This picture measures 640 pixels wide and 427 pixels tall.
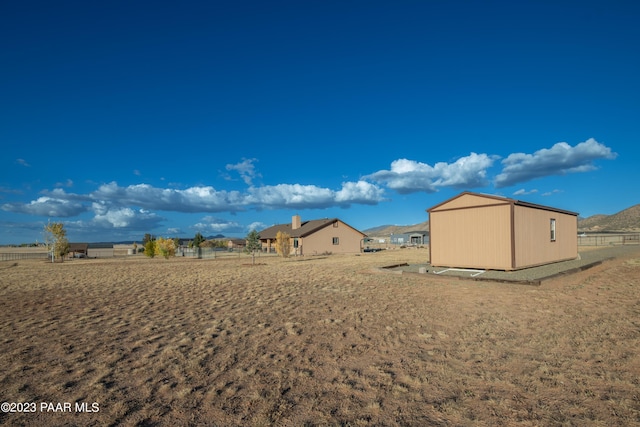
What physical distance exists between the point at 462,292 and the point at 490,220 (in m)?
6.57

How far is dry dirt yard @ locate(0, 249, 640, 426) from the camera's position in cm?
382

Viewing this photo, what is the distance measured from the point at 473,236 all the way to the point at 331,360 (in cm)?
1402

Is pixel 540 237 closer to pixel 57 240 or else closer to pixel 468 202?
pixel 468 202

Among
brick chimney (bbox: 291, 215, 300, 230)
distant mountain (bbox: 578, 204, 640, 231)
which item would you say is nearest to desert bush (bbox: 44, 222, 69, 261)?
brick chimney (bbox: 291, 215, 300, 230)

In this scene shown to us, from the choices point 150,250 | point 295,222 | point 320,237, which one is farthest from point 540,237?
point 150,250

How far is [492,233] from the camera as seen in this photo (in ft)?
53.0

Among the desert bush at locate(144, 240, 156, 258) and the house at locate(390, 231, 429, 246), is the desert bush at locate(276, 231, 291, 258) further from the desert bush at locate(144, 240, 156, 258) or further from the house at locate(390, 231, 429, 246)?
the house at locate(390, 231, 429, 246)

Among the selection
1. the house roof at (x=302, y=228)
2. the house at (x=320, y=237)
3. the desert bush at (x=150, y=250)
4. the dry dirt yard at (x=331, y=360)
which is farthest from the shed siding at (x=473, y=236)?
the desert bush at (x=150, y=250)

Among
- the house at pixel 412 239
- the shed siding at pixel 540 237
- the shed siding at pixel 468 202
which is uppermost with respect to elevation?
the shed siding at pixel 468 202

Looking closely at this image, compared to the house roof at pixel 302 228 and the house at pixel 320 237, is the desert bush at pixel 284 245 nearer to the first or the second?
the house at pixel 320 237

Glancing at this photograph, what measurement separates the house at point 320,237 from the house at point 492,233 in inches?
951

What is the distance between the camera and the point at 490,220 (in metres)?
16.2

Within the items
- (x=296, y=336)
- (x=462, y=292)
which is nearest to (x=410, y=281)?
Answer: (x=462, y=292)

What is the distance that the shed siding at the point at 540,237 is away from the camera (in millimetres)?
15938
